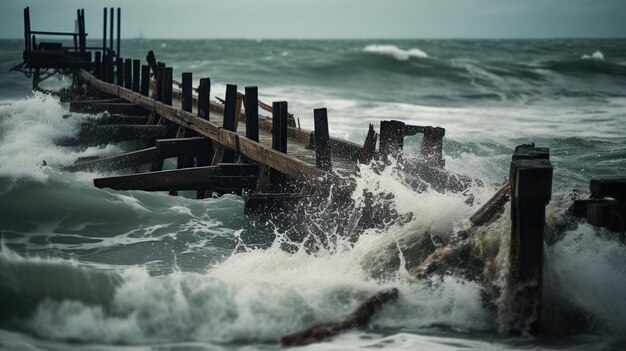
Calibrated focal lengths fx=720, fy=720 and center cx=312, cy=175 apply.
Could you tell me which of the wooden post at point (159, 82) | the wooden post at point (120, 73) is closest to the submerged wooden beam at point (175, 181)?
the wooden post at point (159, 82)

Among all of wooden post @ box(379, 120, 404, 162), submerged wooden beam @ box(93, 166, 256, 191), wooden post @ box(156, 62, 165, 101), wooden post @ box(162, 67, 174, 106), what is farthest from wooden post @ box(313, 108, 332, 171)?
wooden post @ box(156, 62, 165, 101)

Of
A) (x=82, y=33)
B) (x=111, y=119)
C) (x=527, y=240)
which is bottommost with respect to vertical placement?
(x=527, y=240)

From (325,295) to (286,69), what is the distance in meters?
37.2

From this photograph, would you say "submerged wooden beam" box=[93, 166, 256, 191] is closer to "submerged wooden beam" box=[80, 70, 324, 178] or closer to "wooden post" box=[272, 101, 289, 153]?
"submerged wooden beam" box=[80, 70, 324, 178]

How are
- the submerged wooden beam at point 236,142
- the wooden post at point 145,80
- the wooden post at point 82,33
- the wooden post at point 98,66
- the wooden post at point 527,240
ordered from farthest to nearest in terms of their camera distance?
1. the wooden post at point 82,33
2. the wooden post at point 98,66
3. the wooden post at point 145,80
4. the submerged wooden beam at point 236,142
5. the wooden post at point 527,240

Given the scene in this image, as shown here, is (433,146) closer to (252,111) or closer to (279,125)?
(279,125)

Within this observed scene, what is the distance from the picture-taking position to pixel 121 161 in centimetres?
1027

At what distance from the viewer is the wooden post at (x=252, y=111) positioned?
893 centimetres

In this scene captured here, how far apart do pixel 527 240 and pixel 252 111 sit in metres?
4.70

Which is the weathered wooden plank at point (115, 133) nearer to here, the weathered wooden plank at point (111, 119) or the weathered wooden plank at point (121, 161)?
the weathered wooden plank at point (121, 161)

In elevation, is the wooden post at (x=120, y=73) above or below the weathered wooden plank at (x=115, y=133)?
above

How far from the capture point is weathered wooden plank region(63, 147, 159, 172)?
33.4 feet

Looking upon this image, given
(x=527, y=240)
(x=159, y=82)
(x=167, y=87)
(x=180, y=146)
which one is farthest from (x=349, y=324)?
(x=159, y=82)

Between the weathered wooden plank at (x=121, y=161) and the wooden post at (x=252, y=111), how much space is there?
1626 millimetres
